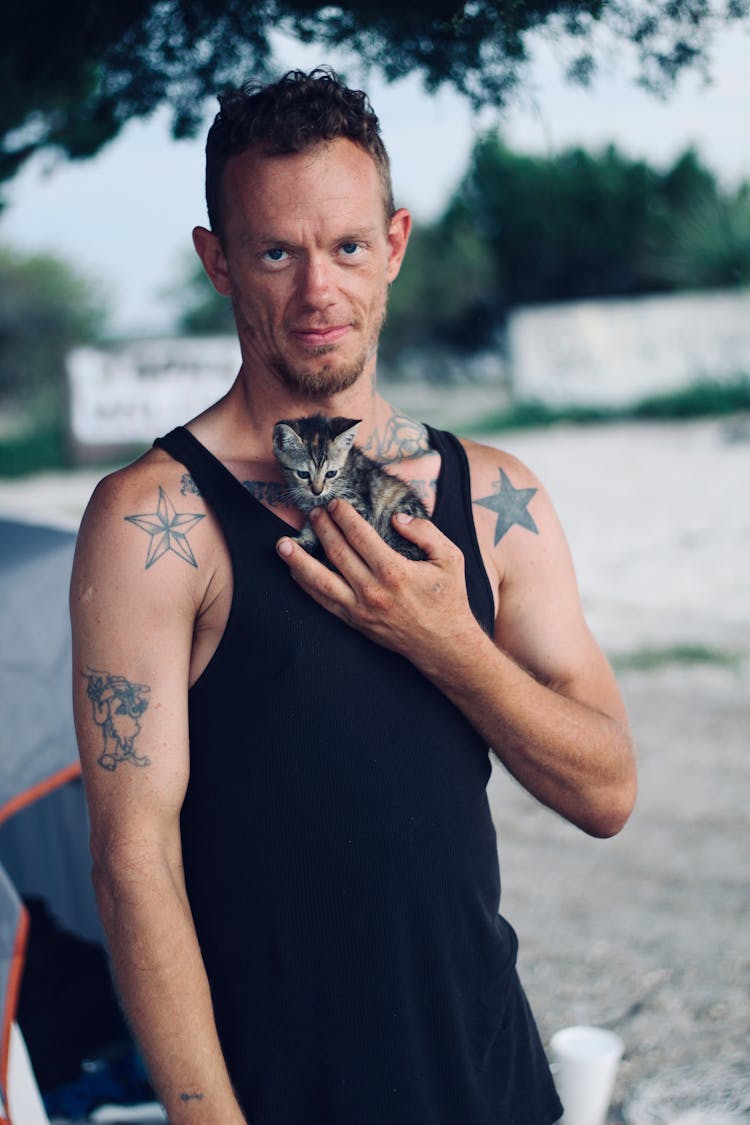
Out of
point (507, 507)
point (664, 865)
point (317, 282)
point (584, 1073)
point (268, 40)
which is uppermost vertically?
point (268, 40)

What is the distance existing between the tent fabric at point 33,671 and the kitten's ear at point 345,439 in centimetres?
228

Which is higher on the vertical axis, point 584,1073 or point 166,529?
point 166,529

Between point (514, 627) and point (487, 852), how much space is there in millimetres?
482

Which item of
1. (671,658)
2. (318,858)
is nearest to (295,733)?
(318,858)

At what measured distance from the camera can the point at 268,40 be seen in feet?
9.14

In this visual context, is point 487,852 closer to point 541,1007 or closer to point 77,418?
point 541,1007

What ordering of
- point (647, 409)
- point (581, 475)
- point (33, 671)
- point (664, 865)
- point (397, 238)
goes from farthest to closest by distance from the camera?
1. point (647, 409)
2. point (581, 475)
3. point (664, 865)
4. point (33, 671)
5. point (397, 238)

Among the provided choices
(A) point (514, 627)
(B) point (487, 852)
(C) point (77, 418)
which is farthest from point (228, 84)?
(C) point (77, 418)

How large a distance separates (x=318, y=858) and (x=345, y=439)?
2.74 ft

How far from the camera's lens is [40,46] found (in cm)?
315

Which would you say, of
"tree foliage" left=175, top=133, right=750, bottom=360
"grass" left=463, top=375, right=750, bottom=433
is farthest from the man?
"tree foliage" left=175, top=133, right=750, bottom=360

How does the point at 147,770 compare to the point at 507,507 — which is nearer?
the point at 147,770

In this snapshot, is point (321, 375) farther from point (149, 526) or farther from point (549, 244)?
point (549, 244)

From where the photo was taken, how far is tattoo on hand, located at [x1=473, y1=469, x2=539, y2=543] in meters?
2.39
